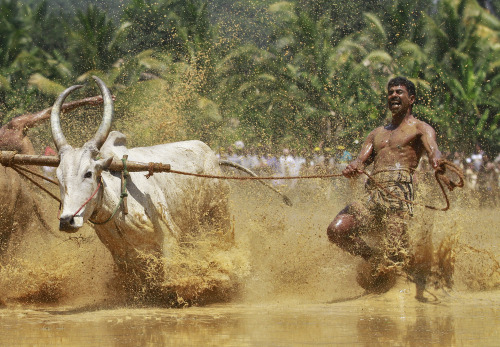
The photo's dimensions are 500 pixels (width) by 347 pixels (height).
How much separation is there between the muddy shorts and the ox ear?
216cm

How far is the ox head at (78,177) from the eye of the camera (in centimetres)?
519

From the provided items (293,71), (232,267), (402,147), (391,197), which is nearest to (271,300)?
(232,267)

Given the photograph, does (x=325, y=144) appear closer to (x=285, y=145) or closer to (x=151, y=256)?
(x=285, y=145)

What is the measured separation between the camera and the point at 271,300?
650 centimetres

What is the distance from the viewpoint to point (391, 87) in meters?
6.56

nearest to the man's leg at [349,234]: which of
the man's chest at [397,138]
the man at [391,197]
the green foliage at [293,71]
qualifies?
the man at [391,197]

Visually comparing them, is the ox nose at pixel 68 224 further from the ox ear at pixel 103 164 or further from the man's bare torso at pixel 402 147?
the man's bare torso at pixel 402 147

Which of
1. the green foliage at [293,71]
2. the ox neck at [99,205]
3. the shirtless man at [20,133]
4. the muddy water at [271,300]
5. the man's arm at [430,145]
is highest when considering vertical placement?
the green foliage at [293,71]

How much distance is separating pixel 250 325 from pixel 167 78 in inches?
571

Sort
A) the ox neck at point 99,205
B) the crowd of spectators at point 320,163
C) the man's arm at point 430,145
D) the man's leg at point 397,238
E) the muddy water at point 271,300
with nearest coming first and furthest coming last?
the muddy water at point 271,300 < the ox neck at point 99,205 < the man's arm at point 430,145 < the man's leg at point 397,238 < the crowd of spectators at point 320,163

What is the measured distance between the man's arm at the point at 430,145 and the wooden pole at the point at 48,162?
2.05 m

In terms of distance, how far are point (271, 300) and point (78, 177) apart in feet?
Answer: 6.84

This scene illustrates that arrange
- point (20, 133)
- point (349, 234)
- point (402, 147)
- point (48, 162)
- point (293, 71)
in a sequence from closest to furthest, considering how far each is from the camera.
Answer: point (48, 162)
point (349, 234)
point (402, 147)
point (20, 133)
point (293, 71)

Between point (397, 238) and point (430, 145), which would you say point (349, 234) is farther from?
point (430, 145)
